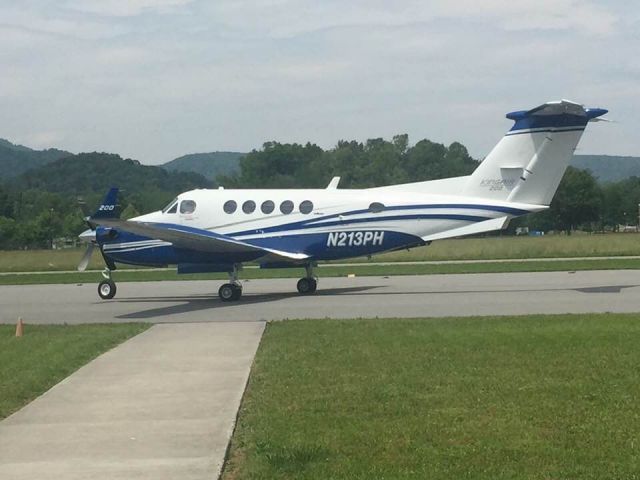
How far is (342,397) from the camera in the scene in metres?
9.47

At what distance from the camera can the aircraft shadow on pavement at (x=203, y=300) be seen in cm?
2049

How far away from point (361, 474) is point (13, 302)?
19.9m

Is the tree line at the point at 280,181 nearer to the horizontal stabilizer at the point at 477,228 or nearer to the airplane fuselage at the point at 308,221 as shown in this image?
the airplane fuselage at the point at 308,221

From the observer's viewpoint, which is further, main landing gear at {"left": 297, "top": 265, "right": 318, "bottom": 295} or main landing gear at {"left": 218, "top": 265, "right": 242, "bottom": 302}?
main landing gear at {"left": 297, "top": 265, "right": 318, "bottom": 295}

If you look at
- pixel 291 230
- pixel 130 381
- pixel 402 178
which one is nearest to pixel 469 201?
pixel 291 230

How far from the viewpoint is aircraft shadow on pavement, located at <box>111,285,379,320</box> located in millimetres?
20486

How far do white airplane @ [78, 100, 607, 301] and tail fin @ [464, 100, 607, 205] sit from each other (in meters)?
0.02

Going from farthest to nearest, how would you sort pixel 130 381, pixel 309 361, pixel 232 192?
pixel 232 192 → pixel 309 361 → pixel 130 381

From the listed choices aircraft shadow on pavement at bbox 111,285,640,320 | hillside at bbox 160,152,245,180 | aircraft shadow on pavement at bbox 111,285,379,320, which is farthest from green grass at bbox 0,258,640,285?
hillside at bbox 160,152,245,180

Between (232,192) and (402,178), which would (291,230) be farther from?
(402,178)

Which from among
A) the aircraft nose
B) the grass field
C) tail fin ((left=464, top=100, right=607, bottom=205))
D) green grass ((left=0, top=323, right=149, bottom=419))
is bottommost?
the grass field

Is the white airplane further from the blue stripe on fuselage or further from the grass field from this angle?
the grass field

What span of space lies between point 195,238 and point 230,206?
6.51 feet

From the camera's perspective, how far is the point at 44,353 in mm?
13422
